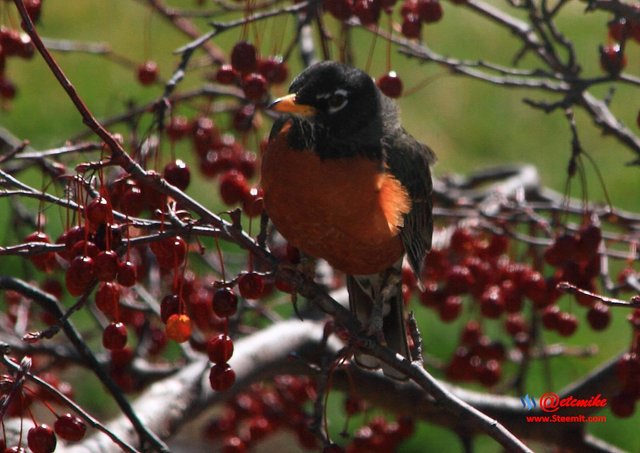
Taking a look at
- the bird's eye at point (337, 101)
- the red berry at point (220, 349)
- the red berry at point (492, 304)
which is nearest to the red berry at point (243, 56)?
the bird's eye at point (337, 101)

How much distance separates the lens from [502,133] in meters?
5.38

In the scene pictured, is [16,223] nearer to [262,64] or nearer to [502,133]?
[262,64]

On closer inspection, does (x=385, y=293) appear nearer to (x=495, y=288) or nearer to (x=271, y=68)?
(x=495, y=288)

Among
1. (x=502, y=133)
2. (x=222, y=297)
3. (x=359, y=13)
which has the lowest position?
(x=502, y=133)

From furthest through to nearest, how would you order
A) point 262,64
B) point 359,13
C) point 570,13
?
point 570,13 → point 262,64 → point 359,13

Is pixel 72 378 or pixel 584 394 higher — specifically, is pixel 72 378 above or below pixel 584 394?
below

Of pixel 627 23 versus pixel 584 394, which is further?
pixel 584 394

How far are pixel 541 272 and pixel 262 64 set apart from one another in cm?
94

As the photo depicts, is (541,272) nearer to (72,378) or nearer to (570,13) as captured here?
(72,378)

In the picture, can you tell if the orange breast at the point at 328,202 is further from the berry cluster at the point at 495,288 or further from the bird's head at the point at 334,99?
the berry cluster at the point at 495,288

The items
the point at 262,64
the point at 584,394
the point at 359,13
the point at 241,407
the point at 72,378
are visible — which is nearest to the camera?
the point at 359,13

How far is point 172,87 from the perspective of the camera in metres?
1.94

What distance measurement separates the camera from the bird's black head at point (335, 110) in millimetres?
1939

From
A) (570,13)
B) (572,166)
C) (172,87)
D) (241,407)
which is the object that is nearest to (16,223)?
(172,87)
